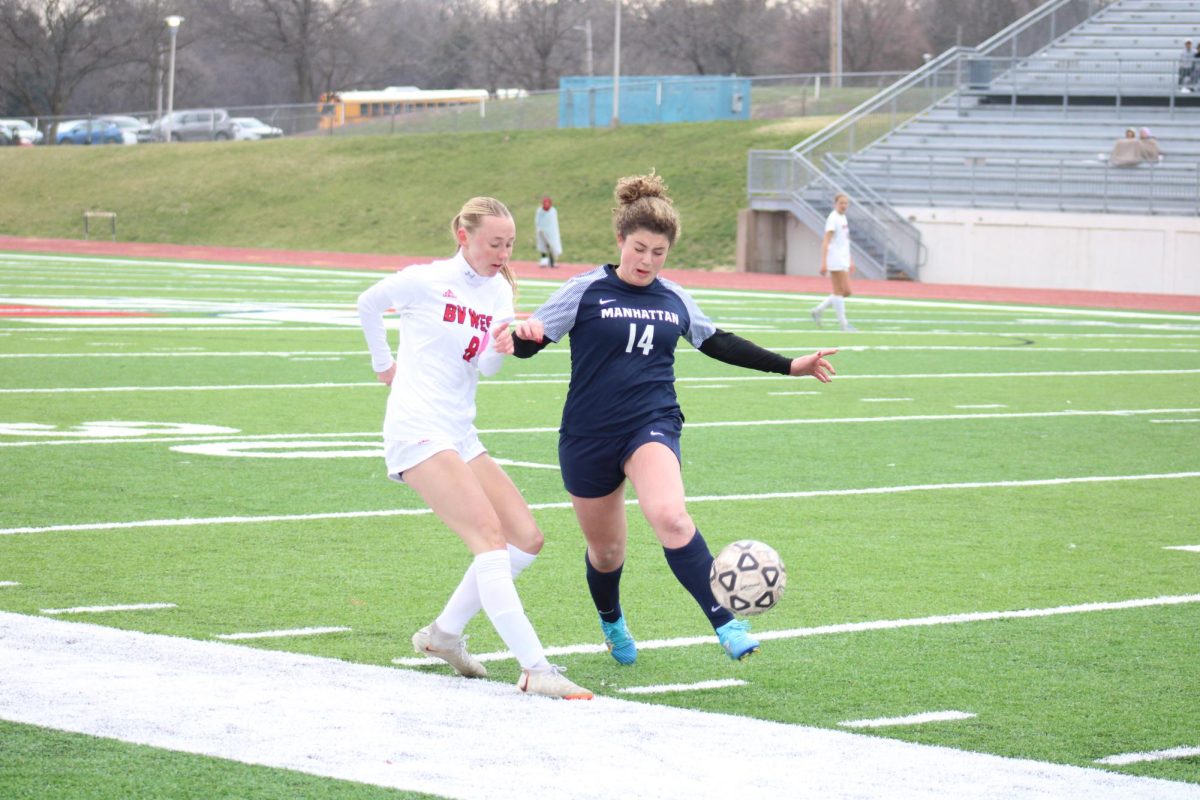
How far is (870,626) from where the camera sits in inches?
276

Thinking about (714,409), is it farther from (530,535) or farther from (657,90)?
(657,90)

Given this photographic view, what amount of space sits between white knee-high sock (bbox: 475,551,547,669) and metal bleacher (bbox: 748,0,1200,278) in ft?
104

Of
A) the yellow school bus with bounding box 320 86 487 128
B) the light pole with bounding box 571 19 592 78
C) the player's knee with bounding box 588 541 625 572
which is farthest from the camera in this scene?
the light pole with bounding box 571 19 592 78

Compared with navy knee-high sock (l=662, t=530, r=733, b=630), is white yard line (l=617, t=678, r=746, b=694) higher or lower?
lower

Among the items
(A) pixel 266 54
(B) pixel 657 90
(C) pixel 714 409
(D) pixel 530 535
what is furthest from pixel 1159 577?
(A) pixel 266 54

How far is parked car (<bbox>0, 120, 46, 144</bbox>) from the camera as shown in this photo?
70.4 meters

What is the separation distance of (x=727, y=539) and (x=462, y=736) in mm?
3765

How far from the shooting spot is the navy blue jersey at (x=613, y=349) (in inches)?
245

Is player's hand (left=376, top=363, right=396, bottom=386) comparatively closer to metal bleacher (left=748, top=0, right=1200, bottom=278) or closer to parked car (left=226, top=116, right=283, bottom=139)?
metal bleacher (left=748, top=0, right=1200, bottom=278)

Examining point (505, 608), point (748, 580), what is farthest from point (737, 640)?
point (505, 608)

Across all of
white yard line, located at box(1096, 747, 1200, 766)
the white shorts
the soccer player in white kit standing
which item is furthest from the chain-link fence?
white yard line, located at box(1096, 747, 1200, 766)

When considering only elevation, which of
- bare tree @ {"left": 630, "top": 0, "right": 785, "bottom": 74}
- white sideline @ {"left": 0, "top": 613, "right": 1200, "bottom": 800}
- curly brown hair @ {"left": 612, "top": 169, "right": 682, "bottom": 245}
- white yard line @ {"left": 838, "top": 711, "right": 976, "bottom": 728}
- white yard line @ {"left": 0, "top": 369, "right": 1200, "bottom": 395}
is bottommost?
white yard line @ {"left": 838, "top": 711, "right": 976, "bottom": 728}

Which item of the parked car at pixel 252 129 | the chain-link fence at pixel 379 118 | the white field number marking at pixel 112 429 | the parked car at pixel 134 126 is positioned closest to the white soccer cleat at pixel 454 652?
the white field number marking at pixel 112 429

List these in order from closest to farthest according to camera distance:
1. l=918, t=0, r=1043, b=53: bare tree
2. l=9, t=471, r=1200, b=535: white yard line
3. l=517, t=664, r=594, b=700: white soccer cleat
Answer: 1. l=517, t=664, r=594, b=700: white soccer cleat
2. l=9, t=471, r=1200, b=535: white yard line
3. l=918, t=0, r=1043, b=53: bare tree
